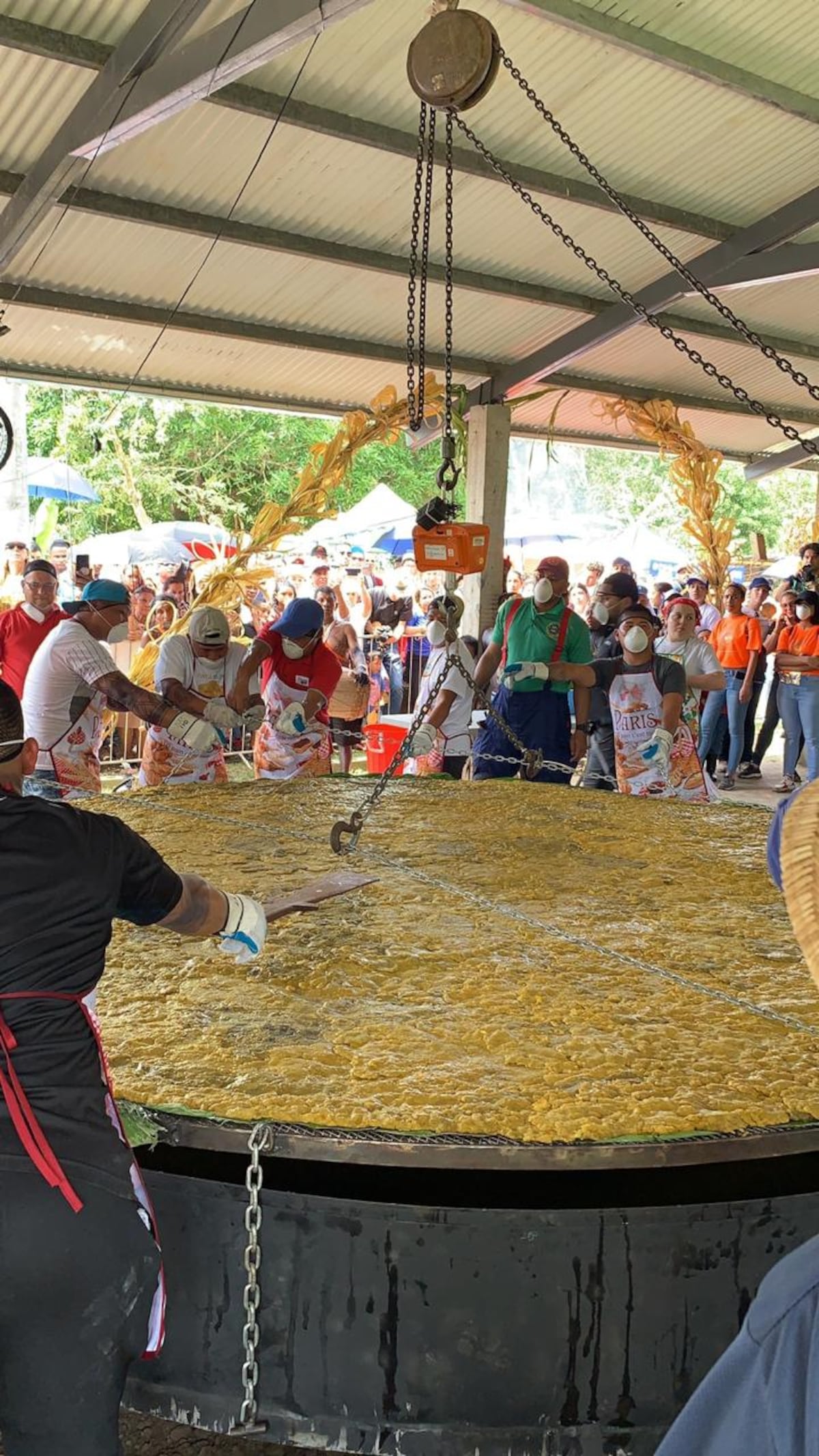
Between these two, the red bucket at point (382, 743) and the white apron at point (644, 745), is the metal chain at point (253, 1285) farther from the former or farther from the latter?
the red bucket at point (382, 743)

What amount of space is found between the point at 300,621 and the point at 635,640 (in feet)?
5.13

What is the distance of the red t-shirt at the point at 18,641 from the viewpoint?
19.9ft

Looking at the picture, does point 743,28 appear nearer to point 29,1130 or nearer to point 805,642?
point 805,642

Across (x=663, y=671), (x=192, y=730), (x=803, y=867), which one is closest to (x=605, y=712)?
(x=663, y=671)

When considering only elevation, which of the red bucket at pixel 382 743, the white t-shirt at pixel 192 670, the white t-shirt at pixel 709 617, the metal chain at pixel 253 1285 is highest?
the white t-shirt at pixel 709 617

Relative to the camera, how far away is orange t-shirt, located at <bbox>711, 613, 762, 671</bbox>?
32.2 feet

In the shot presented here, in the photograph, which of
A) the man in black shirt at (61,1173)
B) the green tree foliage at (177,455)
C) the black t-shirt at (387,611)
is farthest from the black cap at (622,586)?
the green tree foliage at (177,455)

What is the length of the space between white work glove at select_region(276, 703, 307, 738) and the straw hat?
4348 millimetres

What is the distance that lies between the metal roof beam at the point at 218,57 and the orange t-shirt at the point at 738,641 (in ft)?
20.6

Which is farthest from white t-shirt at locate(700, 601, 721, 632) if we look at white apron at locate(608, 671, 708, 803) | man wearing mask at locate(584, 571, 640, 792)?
white apron at locate(608, 671, 708, 803)

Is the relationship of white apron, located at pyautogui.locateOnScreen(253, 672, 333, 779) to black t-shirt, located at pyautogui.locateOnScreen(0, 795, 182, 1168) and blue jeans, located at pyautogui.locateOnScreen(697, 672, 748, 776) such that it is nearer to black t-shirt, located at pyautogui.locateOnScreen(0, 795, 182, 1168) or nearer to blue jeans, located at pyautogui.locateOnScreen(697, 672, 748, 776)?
black t-shirt, located at pyautogui.locateOnScreen(0, 795, 182, 1168)

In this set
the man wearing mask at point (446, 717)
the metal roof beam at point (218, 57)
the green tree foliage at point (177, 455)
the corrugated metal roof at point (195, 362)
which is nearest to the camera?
the metal roof beam at point (218, 57)

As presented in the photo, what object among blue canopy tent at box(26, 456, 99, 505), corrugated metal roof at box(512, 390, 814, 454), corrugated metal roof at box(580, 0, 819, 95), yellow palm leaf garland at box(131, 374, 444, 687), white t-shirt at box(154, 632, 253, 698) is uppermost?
corrugated metal roof at box(580, 0, 819, 95)

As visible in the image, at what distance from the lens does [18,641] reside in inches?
239
